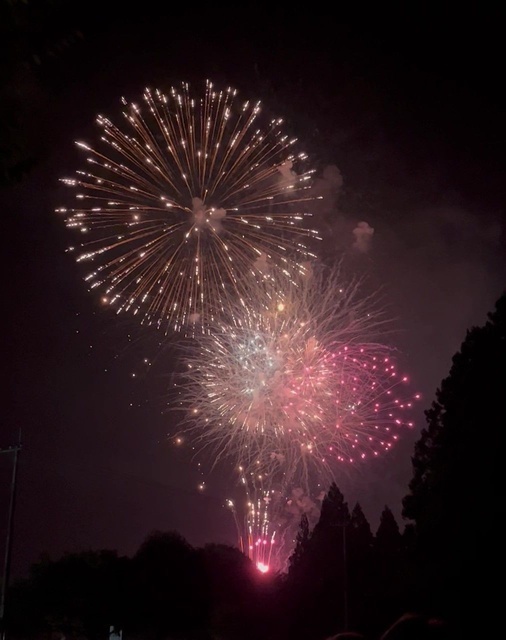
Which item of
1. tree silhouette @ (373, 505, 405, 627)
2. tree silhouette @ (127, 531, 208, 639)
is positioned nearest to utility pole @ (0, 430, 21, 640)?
tree silhouette @ (127, 531, 208, 639)

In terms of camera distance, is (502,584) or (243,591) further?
(243,591)

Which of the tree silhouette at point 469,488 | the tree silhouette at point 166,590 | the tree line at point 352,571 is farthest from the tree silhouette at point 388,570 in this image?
the tree silhouette at point 469,488

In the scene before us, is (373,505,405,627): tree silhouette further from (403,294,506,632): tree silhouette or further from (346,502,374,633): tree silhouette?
(403,294,506,632): tree silhouette

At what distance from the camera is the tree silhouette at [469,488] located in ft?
53.9

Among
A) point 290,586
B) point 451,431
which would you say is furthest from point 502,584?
point 290,586

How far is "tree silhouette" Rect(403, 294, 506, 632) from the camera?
1642cm

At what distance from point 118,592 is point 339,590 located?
11.1 meters

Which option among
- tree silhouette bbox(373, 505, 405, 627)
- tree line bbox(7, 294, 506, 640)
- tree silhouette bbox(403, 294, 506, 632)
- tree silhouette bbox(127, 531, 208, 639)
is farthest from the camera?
tree silhouette bbox(373, 505, 405, 627)

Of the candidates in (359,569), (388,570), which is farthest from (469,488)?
(359,569)

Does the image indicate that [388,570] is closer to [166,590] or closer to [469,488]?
[166,590]

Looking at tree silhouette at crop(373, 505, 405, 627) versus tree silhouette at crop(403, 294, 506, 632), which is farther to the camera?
tree silhouette at crop(373, 505, 405, 627)

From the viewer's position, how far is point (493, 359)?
2062 centimetres

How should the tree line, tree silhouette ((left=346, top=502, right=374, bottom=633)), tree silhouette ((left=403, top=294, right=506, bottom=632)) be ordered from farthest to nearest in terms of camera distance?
tree silhouette ((left=346, top=502, right=374, bottom=633))
the tree line
tree silhouette ((left=403, top=294, right=506, bottom=632))

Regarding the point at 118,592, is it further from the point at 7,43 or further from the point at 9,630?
the point at 7,43
